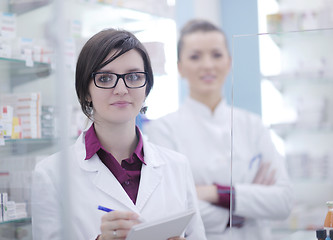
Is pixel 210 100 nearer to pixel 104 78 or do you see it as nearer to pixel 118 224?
pixel 104 78

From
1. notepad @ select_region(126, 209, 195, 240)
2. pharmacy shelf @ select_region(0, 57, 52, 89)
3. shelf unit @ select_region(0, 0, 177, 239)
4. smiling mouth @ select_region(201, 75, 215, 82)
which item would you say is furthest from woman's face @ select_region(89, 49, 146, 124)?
smiling mouth @ select_region(201, 75, 215, 82)

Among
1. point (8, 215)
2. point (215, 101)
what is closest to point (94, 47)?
point (8, 215)

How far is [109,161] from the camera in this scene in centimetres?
153

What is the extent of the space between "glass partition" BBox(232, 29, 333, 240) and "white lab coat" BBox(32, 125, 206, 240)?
0.70 feet

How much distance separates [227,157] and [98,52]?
1.41 metres

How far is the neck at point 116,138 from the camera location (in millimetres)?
1530

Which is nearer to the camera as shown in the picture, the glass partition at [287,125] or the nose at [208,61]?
the glass partition at [287,125]

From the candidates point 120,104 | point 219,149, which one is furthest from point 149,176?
point 219,149

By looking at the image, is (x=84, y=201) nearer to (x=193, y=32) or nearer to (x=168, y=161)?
(x=168, y=161)

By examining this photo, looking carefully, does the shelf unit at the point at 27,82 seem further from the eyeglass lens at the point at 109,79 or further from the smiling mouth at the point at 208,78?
the smiling mouth at the point at 208,78

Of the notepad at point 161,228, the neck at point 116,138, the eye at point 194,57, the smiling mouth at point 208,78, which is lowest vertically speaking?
the notepad at point 161,228

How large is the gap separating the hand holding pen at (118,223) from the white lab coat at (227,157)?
17.9 inches


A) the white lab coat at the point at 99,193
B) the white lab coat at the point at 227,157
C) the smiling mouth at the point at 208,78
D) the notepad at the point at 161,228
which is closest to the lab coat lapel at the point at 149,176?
the white lab coat at the point at 99,193

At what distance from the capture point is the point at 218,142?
275cm
